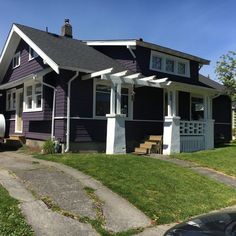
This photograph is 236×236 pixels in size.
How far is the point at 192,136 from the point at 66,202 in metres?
10.8

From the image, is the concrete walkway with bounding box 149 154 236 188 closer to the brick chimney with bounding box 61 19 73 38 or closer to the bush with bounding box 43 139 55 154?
the bush with bounding box 43 139 55 154

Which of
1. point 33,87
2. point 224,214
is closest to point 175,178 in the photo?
point 224,214

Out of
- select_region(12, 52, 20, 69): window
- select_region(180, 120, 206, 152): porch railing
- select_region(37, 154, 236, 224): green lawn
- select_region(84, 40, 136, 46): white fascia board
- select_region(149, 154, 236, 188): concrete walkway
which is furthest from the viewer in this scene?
select_region(12, 52, 20, 69): window

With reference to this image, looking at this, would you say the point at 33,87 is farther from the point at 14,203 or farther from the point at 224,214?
the point at 224,214

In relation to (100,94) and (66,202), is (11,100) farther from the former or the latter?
(66,202)

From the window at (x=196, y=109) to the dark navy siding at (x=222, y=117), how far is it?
2.35m

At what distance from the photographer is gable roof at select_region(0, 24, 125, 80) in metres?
15.1

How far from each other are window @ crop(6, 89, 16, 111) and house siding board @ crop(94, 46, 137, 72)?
5373 mm

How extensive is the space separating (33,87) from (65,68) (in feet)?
10.4

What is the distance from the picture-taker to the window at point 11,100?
20195mm

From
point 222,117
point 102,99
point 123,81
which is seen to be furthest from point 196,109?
point 123,81

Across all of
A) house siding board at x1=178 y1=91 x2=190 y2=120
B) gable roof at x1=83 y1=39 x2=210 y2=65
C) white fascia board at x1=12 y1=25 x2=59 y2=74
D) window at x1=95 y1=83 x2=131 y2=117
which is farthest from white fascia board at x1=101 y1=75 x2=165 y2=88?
house siding board at x1=178 y1=91 x2=190 y2=120

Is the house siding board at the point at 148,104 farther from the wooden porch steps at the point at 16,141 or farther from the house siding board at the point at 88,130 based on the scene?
the wooden porch steps at the point at 16,141

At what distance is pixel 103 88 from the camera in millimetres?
16172
